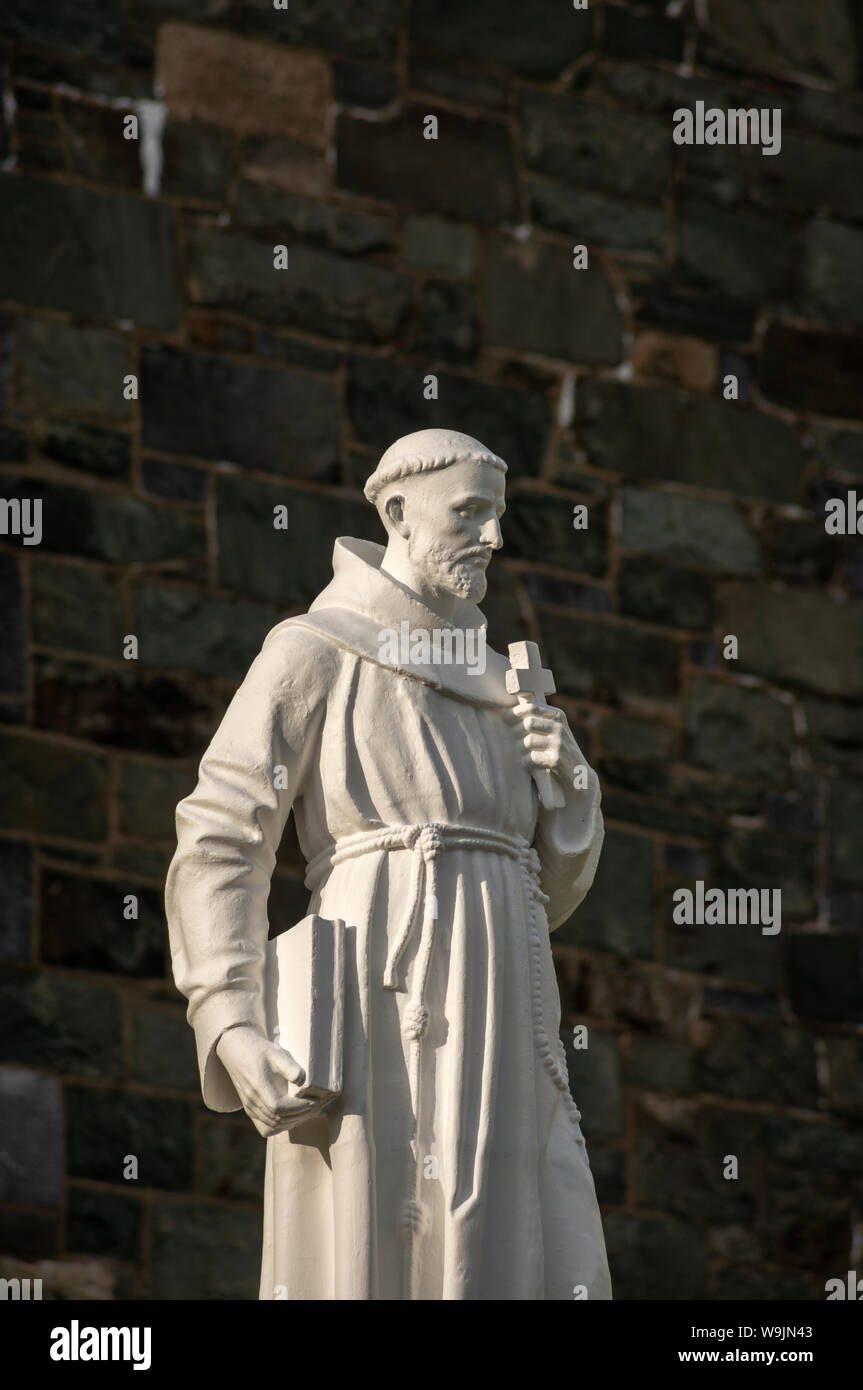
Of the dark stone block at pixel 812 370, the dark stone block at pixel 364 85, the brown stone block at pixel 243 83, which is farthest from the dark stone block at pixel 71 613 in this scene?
the dark stone block at pixel 812 370

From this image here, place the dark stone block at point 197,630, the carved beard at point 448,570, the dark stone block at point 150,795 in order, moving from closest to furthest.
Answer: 1. the carved beard at point 448,570
2. the dark stone block at point 150,795
3. the dark stone block at point 197,630

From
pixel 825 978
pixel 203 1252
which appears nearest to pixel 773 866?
pixel 825 978

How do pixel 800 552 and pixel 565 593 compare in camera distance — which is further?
pixel 800 552

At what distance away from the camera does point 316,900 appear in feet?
20.9

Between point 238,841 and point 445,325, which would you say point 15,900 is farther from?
point 238,841

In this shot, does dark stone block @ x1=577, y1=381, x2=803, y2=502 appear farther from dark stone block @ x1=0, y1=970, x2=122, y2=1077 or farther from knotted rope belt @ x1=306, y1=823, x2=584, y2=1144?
knotted rope belt @ x1=306, y1=823, x2=584, y2=1144

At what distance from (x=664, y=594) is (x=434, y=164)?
1.75 meters

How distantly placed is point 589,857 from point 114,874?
11.4 ft

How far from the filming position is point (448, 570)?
21.5 feet

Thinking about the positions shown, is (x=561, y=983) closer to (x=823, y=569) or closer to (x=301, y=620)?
(x=823, y=569)

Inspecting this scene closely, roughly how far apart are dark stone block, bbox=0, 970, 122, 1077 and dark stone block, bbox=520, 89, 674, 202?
3586mm

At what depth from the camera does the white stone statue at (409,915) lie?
602 cm

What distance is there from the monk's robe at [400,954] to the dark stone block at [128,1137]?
335 centimetres

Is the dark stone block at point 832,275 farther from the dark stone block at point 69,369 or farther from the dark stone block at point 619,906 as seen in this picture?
the dark stone block at point 69,369
